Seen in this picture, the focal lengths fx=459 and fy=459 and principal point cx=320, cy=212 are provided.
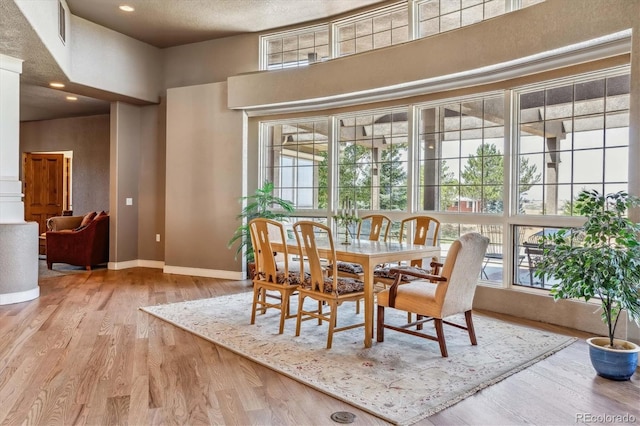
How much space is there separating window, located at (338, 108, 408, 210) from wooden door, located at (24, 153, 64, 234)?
7.56 m

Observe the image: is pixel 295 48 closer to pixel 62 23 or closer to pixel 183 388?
pixel 62 23

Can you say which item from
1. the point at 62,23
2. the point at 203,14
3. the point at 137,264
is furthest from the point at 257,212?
the point at 62,23

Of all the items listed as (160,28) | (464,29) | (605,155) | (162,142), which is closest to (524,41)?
(464,29)

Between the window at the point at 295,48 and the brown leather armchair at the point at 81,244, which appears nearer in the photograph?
the window at the point at 295,48

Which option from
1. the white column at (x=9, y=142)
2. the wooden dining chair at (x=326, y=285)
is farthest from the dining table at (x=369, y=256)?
the white column at (x=9, y=142)

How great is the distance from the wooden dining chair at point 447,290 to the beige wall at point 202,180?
3674mm

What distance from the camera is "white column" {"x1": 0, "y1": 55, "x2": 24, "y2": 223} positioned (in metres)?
5.19

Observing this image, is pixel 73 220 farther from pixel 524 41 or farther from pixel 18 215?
pixel 524 41

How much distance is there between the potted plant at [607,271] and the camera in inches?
113

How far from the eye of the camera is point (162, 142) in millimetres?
7598

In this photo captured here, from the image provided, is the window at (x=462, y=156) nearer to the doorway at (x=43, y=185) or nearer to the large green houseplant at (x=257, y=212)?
the large green houseplant at (x=257, y=212)

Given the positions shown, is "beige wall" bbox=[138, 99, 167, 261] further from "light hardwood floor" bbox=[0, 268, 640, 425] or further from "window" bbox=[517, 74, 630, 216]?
"window" bbox=[517, 74, 630, 216]

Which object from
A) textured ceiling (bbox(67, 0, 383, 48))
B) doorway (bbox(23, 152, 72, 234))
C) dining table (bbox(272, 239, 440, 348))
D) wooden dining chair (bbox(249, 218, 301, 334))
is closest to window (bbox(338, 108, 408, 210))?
textured ceiling (bbox(67, 0, 383, 48))

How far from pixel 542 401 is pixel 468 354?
0.79 m
